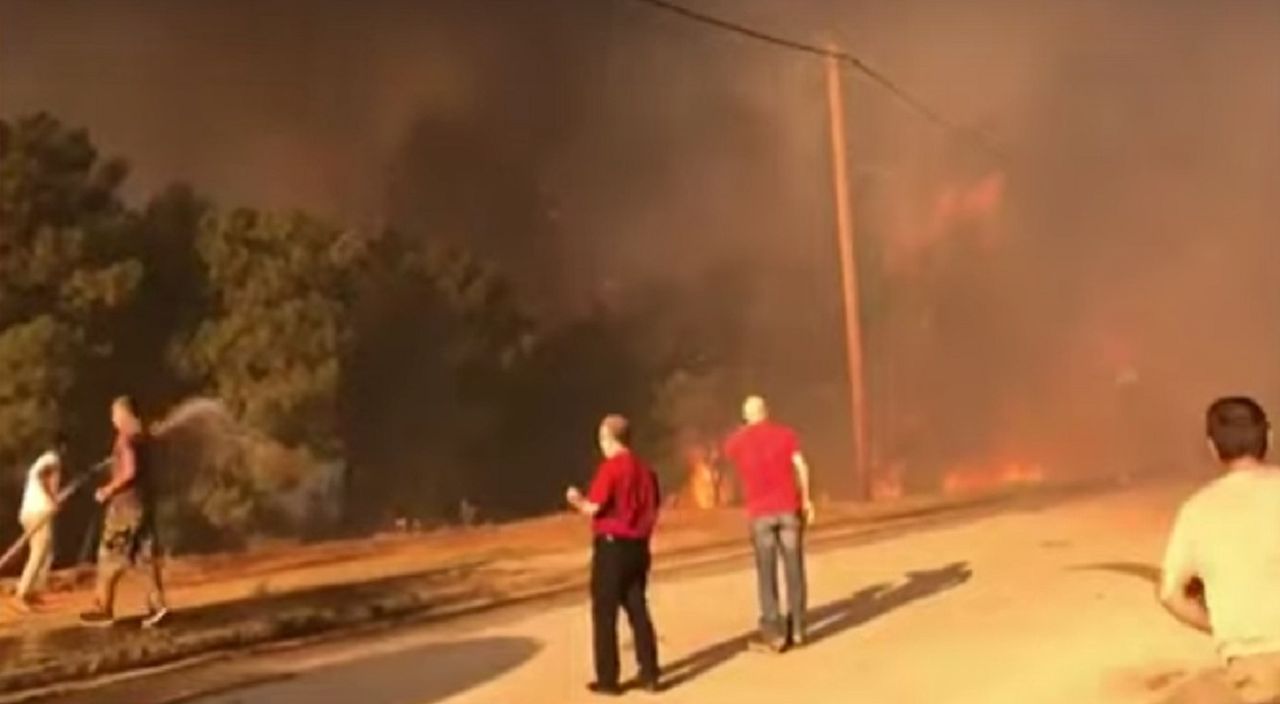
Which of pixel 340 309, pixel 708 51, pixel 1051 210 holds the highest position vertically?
pixel 708 51

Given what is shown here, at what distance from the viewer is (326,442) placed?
3019 cm

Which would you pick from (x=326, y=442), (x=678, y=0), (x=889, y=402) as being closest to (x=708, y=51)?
(x=678, y=0)

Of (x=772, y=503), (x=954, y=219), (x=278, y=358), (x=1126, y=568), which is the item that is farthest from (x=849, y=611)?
(x=954, y=219)

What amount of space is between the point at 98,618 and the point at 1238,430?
1165cm

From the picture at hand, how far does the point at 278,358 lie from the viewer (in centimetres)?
2903

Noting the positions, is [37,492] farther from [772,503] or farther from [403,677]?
[772,503]

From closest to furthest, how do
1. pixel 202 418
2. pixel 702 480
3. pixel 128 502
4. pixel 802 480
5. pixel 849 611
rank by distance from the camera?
pixel 802 480 → pixel 128 502 → pixel 849 611 → pixel 202 418 → pixel 702 480

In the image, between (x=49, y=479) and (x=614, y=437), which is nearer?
(x=614, y=437)

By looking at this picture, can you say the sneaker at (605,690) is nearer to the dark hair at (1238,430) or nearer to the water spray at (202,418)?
the dark hair at (1238,430)

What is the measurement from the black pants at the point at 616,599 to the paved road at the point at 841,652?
0.23 m

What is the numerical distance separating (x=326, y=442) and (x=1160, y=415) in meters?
28.6

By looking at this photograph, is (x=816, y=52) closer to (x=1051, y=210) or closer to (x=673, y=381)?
(x=673, y=381)

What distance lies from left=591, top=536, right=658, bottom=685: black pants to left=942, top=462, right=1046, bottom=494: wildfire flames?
32.5 meters

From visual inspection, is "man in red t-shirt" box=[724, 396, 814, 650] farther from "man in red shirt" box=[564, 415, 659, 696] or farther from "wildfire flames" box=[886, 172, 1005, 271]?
"wildfire flames" box=[886, 172, 1005, 271]
